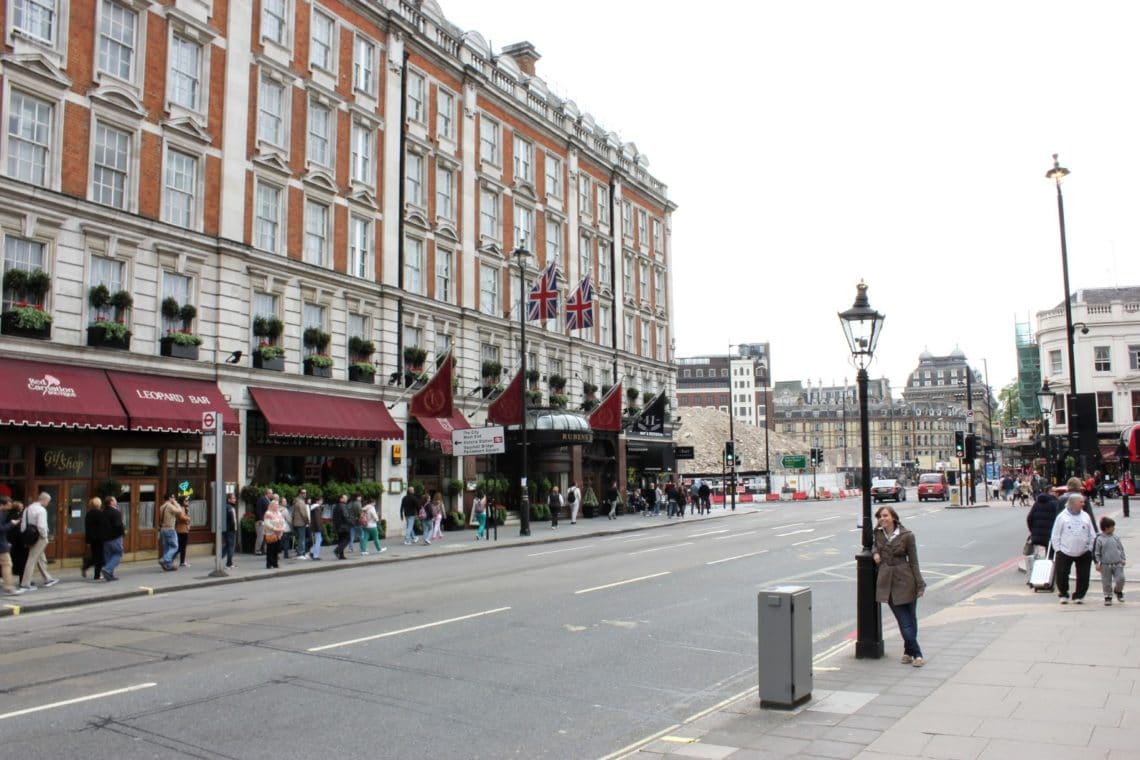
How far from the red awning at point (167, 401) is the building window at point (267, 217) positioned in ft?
17.1

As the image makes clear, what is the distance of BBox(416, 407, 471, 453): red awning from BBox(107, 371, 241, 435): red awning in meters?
8.80

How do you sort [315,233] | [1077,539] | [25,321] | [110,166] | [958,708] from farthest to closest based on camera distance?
[315,233] → [110,166] → [25,321] → [1077,539] → [958,708]

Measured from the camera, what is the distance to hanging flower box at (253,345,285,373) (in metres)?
27.8

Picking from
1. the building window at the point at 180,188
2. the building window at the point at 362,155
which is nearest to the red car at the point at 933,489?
the building window at the point at 362,155

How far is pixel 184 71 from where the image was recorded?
2645cm

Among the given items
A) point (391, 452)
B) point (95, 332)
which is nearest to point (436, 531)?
point (391, 452)

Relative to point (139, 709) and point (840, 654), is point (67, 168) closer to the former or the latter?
point (139, 709)

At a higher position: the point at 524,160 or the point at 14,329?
the point at 524,160

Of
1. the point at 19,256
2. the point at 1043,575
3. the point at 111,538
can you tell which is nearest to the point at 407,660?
the point at 1043,575

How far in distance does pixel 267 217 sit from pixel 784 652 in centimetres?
2503

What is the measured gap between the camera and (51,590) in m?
17.9

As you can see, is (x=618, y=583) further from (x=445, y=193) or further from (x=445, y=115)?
(x=445, y=115)

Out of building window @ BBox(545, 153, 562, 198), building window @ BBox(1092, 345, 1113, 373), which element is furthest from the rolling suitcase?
building window @ BBox(1092, 345, 1113, 373)

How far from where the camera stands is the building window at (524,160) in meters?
43.1
